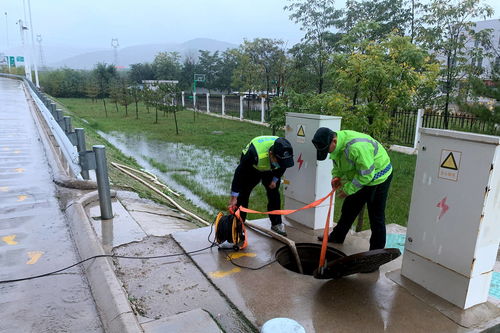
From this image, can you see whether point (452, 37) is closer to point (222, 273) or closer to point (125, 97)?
point (222, 273)

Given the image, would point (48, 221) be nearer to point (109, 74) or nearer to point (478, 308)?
point (478, 308)

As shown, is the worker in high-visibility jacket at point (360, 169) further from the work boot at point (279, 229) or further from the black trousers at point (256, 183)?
the work boot at point (279, 229)

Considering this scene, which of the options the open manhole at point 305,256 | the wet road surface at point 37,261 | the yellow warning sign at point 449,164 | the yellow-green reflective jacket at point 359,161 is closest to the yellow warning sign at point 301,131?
the yellow-green reflective jacket at point 359,161

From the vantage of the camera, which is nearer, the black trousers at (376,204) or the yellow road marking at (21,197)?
the black trousers at (376,204)

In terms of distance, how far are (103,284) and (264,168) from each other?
1.98 m

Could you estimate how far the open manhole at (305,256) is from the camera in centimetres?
403

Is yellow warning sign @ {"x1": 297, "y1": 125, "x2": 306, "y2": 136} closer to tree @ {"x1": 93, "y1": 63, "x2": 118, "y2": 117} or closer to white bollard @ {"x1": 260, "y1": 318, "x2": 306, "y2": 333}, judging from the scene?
white bollard @ {"x1": 260, "y1": 318, "x2": 306, "y2": 333}

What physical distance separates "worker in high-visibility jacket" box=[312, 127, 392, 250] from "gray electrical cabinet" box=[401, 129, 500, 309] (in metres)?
0.48

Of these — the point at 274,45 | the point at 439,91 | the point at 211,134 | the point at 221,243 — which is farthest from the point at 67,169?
the point at 274,45

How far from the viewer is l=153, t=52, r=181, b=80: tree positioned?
44906 mm

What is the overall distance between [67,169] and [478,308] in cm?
631

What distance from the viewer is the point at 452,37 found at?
1251cm

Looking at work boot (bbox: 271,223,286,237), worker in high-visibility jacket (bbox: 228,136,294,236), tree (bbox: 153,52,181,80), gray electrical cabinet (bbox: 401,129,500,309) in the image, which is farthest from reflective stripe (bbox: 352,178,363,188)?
tree (bbox: 153,52,181,80)

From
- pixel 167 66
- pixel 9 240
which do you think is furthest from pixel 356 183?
pixel 167 66
